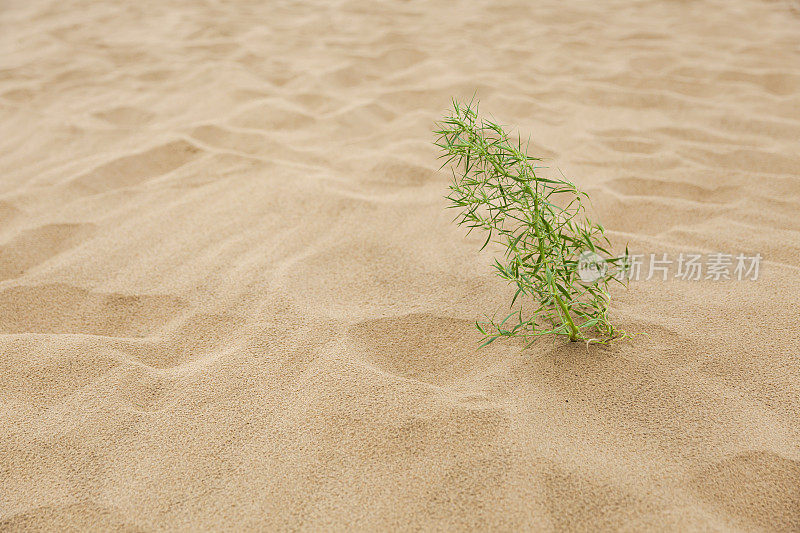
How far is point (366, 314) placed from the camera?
A: 4.39ft

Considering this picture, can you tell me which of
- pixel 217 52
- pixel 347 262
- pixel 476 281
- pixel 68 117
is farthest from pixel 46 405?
pixel 217 52

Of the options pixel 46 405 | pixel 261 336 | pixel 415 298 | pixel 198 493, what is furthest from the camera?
pixel 415 298

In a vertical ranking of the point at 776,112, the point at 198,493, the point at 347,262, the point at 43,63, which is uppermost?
the point at 43,63

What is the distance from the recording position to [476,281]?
1.45 m

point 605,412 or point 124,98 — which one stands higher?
point 124,98

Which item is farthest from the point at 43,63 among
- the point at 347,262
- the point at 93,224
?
the point at 347,262

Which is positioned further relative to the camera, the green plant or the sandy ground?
the green plant

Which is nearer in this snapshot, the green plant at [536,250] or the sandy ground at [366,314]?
the sandy ground at [366,314]

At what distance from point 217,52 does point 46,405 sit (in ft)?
8.60

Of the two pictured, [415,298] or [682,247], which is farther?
[682,247]

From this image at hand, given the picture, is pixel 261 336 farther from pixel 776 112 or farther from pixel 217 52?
pixel 217 52

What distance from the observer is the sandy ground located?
956 millimetres

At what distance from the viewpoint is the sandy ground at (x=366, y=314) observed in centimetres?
96

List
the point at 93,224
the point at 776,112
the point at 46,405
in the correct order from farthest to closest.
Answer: the point at 776,112
the point at 93,224
the point at 46,405
